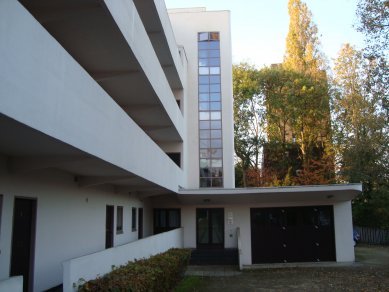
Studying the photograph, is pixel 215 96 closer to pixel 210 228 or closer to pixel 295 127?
pixel 210 228

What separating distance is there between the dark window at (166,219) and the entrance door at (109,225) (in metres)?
8.01

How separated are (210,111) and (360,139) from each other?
40.7 ft

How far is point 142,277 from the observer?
8.66 metres

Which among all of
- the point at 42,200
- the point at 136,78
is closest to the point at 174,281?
the point at 42,200

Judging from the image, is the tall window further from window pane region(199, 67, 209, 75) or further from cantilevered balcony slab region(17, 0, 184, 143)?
cantilevered balcony slab region(17, 0, 184, 143)

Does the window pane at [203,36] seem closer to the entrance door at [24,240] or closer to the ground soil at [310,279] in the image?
the ground soil at [310,279]

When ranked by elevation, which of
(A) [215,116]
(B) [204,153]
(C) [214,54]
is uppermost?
(C) [214,54]

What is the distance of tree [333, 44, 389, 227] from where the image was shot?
29547mm

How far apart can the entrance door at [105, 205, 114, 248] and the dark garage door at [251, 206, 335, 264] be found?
8.69 m

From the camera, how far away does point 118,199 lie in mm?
15617

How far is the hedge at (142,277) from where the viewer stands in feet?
24.0

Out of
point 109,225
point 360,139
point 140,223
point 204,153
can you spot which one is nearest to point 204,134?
point 204,153

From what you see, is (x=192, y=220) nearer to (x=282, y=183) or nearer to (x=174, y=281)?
(x=174, y=281)

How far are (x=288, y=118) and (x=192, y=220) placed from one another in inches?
719
